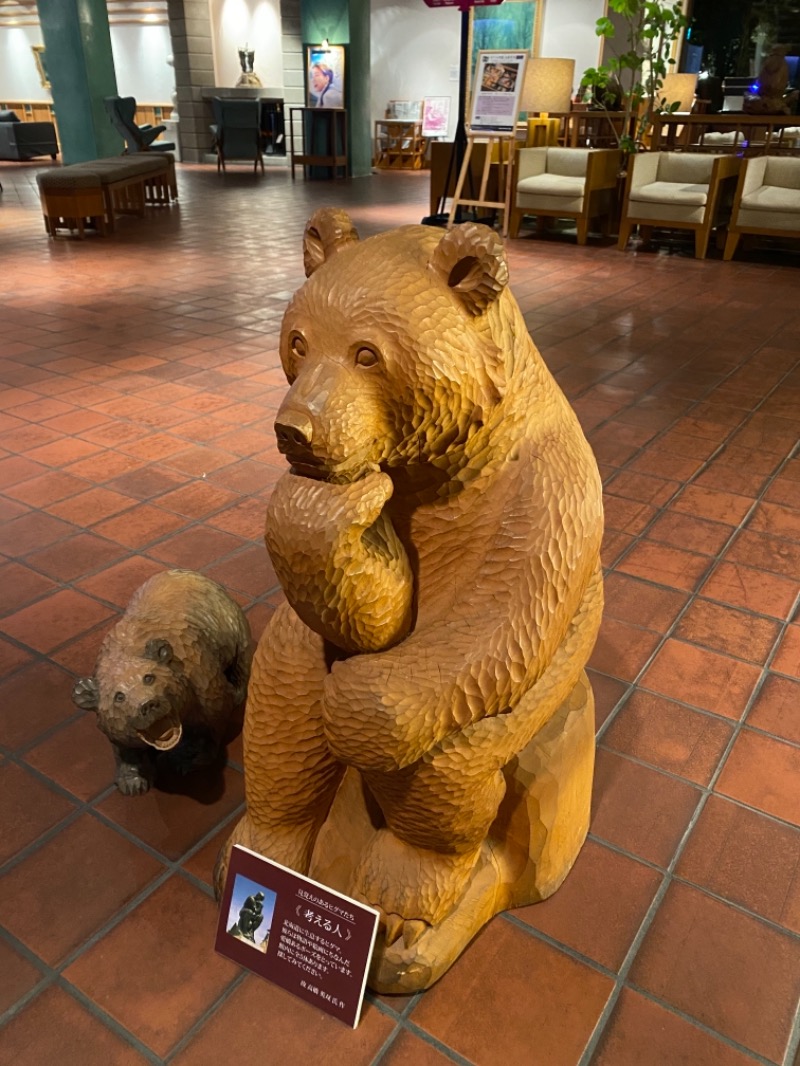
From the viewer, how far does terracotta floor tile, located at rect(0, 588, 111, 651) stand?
2.51 meters

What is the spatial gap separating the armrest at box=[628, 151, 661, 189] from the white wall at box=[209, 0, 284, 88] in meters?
11.3

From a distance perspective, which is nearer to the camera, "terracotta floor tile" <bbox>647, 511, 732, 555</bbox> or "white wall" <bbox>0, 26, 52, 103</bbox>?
"terracotta floor tile" <bbox>647, 511, 732, 555</bbox>

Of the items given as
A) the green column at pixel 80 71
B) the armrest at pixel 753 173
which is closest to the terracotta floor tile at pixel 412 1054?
the armrest at pixel 753 173

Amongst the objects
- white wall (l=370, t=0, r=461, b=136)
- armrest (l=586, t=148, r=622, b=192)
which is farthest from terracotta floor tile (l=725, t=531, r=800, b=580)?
white wall (l=370, t=0, r=461, b=136)

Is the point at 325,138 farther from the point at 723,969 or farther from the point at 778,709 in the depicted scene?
the point at 723,969

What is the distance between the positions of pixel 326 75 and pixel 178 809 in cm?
1523

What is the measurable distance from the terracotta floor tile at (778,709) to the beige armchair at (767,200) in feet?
21.3

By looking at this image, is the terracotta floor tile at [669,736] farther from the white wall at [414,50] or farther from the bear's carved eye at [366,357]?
the white wall at [414,50]

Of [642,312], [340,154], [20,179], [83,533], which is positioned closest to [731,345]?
[642,312]

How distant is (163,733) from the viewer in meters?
1.82

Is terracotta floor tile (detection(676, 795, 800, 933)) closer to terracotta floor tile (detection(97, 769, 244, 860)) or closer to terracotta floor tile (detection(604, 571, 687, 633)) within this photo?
terracotta floor tile (detection(604, 571, 687, 633))

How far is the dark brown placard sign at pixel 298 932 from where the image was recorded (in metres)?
1.37

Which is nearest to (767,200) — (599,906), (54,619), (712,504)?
(712,504)

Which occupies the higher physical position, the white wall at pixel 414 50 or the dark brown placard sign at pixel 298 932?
the white wall at pixel 414 50
